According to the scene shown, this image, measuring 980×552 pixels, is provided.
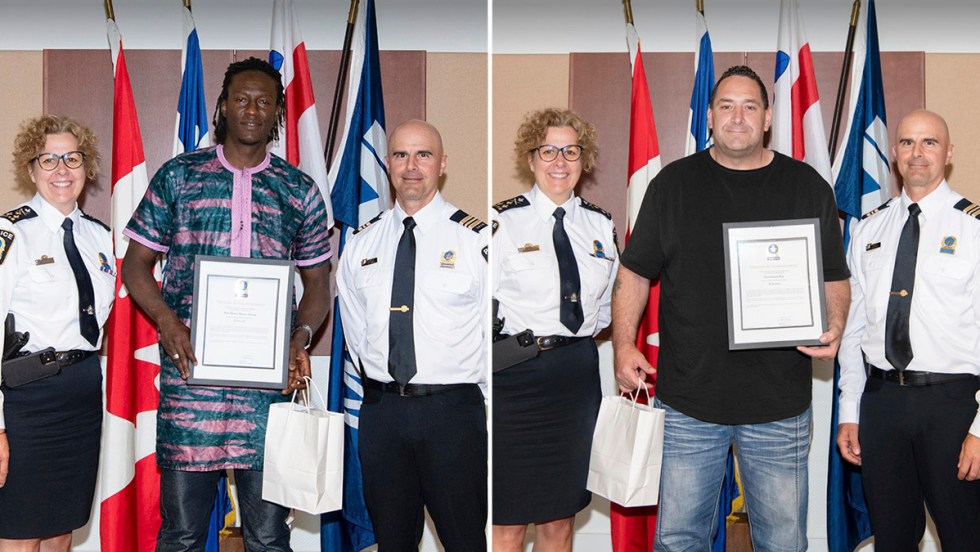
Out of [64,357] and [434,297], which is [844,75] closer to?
[434,297]

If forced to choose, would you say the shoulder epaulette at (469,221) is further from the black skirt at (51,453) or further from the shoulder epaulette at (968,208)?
the shoulder epaulette at (968,208)

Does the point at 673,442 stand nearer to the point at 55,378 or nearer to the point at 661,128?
the point at 661,128

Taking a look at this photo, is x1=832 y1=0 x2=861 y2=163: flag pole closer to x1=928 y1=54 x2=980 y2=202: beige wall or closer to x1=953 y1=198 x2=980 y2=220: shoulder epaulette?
x1=928 y1=54 x2=980 y2=202: beige wall

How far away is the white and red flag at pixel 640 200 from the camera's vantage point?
8.89 ft

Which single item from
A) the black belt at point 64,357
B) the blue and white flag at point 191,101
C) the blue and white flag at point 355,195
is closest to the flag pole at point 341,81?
the blue and white flag at point 355,195

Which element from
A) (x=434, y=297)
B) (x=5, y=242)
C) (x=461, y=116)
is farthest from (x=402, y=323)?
(x=5, y=242)

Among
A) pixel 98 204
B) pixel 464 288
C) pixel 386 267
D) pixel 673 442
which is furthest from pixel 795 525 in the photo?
pixel 98 204

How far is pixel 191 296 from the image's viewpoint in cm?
205

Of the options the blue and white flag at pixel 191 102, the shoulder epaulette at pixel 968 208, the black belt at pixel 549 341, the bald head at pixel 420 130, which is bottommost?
the black belt at pixel 549 341

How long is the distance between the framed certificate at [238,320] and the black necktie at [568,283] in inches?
31.0

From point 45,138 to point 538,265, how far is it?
1.44m

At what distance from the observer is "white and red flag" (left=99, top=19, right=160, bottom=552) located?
2.54m

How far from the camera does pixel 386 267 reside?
2316 millimetres

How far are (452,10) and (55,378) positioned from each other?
1603mm
